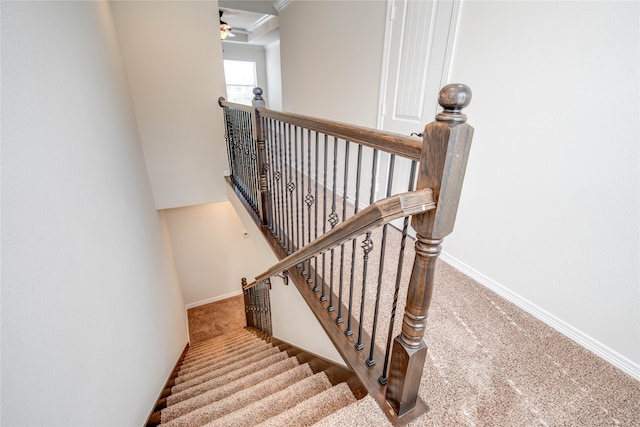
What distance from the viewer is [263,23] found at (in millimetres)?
5918

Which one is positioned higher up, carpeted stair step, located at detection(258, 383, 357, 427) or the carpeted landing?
carpeted stair step, located at detection(258, 383, 357, 427)

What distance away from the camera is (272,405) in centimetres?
148

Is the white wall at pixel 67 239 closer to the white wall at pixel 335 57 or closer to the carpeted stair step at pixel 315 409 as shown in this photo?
the carpeted stair step at pixel 315 409

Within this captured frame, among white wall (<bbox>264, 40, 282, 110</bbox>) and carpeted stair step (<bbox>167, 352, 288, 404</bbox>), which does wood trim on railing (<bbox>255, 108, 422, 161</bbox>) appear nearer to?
carpeted stair step (<bbox>167, 352, 288, 404</bbox>)

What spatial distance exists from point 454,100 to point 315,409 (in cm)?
Answer: 124

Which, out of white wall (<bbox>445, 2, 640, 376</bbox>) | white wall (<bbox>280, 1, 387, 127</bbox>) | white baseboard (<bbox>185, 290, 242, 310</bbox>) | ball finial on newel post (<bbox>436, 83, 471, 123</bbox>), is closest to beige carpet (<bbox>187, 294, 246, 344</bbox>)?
white baseboard (<bbox>185, 290, 242, 310</bbox>)

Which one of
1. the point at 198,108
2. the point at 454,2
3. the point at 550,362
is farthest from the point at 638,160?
the point at 198,108

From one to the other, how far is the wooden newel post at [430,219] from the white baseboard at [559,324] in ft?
3.33

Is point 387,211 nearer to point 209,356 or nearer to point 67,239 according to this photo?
point 67,239

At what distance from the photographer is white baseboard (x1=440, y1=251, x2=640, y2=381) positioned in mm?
1339

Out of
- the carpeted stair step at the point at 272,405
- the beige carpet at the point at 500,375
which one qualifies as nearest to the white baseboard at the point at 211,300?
the carpeted stair step at the point at 272,405

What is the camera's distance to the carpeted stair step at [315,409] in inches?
47.6

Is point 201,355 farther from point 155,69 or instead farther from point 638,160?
point 638,160

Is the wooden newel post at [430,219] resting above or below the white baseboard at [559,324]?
above
